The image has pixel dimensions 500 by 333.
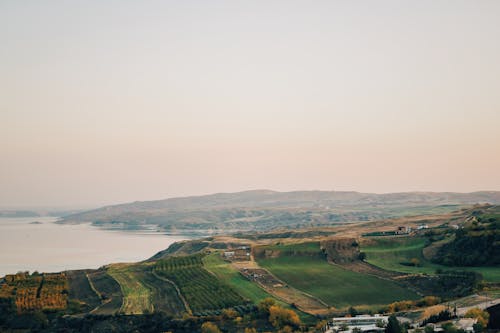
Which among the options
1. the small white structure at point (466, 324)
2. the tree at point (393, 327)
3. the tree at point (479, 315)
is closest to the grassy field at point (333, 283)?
the tree at point (479, 315)

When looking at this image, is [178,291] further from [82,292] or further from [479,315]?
[479,315]

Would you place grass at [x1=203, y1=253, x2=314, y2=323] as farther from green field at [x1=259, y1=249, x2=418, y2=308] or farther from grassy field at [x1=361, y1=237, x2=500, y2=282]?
grassy field at [x1=361, y1=237, x2=500, y2=282]

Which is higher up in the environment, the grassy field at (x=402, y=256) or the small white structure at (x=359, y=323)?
the grassy field at (x=402, y=256)

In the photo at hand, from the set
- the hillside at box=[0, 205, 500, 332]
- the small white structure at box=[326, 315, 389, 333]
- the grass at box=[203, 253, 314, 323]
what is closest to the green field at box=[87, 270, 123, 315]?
the hillside at box=[0, 205, 500, 332]

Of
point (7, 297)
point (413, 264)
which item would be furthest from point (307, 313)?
point (7, 297)

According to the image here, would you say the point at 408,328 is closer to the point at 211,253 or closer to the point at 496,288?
the point at 496,288

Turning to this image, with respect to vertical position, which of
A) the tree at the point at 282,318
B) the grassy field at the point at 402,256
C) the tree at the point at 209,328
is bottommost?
the tree at the point at 209,328

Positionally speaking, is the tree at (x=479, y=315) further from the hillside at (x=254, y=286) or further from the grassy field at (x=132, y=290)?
the grassy field at (x=132, y=290)
